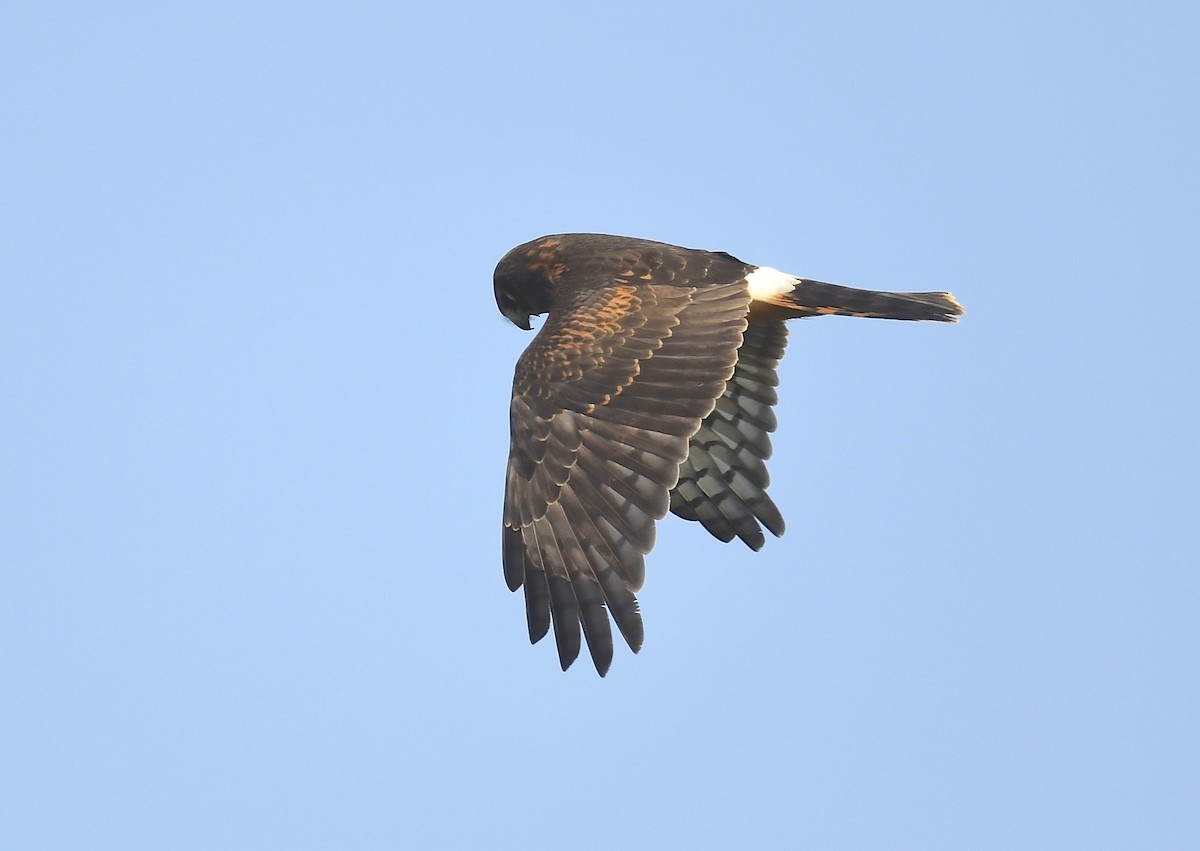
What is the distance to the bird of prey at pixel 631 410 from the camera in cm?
793

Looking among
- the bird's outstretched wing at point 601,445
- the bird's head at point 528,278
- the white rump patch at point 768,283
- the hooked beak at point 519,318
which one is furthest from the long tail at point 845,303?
the hooked beak at point 519,318

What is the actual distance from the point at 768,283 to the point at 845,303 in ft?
1.50

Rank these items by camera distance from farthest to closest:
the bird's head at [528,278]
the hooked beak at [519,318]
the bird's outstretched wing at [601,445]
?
the hooked beak at [519,318]
the bird's head at [528,278]
the bird's outstretched wing at [601,445]

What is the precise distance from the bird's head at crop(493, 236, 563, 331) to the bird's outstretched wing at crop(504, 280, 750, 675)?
126 centimetres

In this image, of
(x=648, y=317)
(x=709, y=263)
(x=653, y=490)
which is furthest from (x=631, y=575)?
(x=709, y=263)

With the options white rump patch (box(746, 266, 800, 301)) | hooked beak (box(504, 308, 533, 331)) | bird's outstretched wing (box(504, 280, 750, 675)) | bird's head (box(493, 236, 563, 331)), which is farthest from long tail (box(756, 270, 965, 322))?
hooked beak (box(504, 308, 533, 331))

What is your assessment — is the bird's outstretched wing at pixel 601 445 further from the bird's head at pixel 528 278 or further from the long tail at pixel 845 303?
the bird's head at pixel 528 278

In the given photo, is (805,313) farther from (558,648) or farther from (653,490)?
(558,648)

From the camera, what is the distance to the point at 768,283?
31.6ft

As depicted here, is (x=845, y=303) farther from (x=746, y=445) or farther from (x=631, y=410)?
(x=631, y=410)

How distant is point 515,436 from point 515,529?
52 cm

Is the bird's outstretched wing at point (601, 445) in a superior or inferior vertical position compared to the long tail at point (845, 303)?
inferior

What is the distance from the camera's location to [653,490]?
8.00m

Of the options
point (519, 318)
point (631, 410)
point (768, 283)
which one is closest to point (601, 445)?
point (631, 410)
